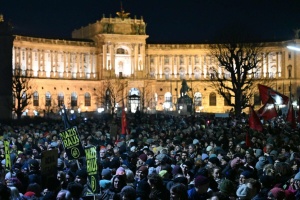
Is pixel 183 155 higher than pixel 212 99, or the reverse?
pixel 212 99

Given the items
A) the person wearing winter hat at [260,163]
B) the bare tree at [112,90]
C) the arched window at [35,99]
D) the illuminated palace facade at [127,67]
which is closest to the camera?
the person wearing winter hat at [260,163]

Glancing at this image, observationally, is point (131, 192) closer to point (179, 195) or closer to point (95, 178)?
point (179, 195)

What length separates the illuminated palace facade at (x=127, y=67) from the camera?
141875 mm

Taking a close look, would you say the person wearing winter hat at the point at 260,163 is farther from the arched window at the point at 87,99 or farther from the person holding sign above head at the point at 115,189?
the arched window at the point at 87,99

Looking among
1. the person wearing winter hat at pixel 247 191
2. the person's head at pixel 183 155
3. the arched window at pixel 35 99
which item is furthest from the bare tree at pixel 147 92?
the person wearing winter hat at pixel 247 191

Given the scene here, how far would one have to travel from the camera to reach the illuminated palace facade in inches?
5586

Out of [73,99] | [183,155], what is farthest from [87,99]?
[183,155]

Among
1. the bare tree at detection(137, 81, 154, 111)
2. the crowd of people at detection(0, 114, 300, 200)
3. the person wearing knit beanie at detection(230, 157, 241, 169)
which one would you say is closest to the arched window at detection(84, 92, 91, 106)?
the bare tree at detection(137, 81, 154, 111)

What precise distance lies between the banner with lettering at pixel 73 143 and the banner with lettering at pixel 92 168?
85.9 inches

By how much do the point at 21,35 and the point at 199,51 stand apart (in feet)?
120

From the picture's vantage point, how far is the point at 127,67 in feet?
490

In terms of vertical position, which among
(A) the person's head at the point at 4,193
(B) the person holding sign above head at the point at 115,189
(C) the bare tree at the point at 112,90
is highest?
(C) the bare tree at the point at 112,90

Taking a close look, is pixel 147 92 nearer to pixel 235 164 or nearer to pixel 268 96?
pixel 268 96

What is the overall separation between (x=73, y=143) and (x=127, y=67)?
132373 millimetres
